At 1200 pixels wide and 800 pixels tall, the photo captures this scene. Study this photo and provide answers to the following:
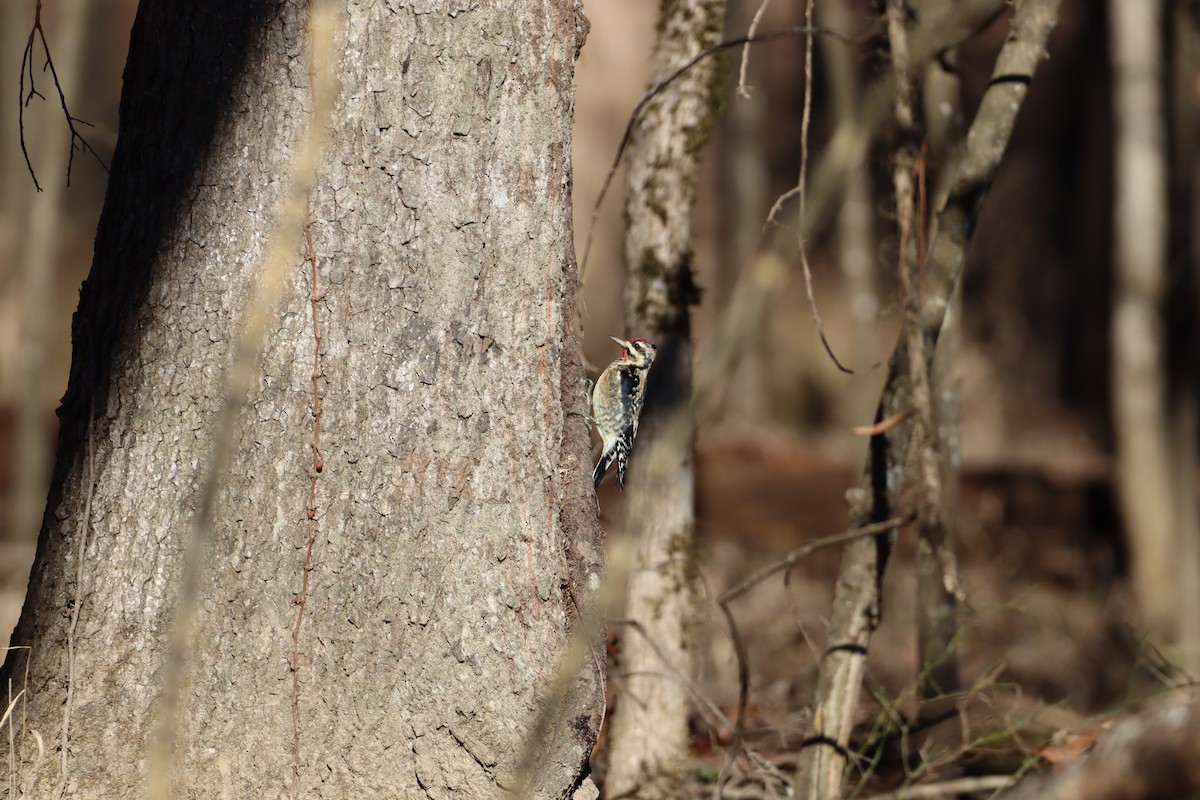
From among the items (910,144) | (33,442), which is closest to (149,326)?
(910,144)

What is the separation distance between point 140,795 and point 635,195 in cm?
227

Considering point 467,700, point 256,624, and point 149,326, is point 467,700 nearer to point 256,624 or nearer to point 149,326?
point 256,624

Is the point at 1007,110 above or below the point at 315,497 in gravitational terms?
Answer: above

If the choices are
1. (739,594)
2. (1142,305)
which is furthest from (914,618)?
(1142,305)

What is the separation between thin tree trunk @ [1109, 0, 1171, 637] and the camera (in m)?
7.61

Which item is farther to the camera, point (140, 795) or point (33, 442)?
point (33, 442)

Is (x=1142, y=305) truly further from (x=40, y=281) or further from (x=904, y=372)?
(x=40, y=281)

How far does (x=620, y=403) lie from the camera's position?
3814 millimetres

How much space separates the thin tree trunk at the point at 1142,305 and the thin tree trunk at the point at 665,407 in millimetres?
5308

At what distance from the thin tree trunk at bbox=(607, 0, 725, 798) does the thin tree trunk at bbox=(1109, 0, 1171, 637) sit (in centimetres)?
531

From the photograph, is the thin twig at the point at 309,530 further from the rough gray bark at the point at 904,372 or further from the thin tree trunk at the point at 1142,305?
the thin tree trunk at the point at 1142,305

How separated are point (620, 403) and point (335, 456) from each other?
1683 millimetres

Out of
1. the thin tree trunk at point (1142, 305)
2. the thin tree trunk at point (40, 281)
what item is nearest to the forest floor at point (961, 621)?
the thin tree trunk at point (1142, 305)

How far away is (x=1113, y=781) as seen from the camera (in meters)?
1.53
